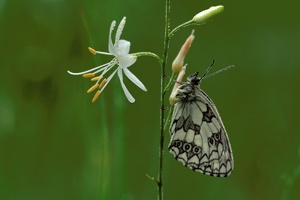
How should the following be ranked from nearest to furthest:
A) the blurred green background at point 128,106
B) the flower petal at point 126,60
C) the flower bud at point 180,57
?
the flower bud at point 180,57
the flower petal at point 126,60
the blurred green background at point 128,106

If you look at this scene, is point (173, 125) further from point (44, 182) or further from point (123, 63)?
point (44, 182)

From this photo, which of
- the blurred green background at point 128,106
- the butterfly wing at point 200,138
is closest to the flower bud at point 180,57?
the butterfly wing at point 200,138

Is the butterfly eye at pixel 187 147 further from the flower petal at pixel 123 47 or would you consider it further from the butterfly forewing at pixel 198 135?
the flower petal at pixel 123 47

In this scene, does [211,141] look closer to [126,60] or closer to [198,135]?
[198,135]

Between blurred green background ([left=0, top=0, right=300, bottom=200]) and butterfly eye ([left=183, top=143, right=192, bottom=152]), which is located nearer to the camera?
butterfly eye ([left=183, top=143, right=192, bottom=152])

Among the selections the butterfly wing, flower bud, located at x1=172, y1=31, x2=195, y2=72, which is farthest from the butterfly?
flower bud, located at x1=172, y1=31, x2=195, y2=72

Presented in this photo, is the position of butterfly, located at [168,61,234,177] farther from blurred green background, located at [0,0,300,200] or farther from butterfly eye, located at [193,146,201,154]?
blurred green background, located at [0,0,300,200]
